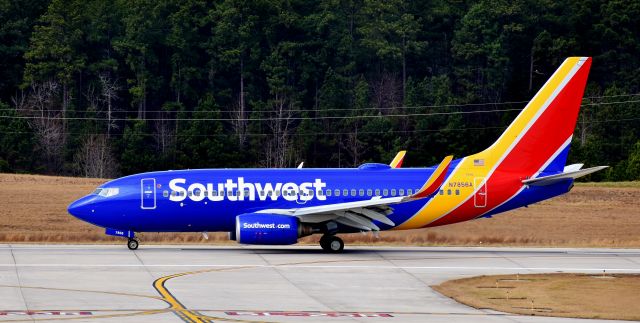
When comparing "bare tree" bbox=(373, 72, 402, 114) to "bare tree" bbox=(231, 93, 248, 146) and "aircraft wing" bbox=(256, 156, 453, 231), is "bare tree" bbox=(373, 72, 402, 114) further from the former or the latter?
"aircraft wing" bbox=(256, 156, 453, 231)

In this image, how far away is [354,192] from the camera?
154 feet

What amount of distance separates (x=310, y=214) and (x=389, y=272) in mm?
6429

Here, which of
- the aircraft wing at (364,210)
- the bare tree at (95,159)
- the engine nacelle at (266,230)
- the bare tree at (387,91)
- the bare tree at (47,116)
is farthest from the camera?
the bare tree at (387,91)

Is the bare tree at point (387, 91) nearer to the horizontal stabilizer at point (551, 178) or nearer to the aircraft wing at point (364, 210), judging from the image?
the horizontal stabilizer at point (551, 178)

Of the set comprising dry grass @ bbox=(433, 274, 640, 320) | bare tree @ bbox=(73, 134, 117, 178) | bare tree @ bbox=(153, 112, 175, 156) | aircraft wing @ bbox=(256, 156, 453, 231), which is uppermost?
bare tree @ bbox=(153, 112, 175, 156)

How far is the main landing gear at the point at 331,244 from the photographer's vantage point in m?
46.3

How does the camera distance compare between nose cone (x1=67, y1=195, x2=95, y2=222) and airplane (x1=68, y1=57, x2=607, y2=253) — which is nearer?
airplane (x1=68, y1=57, x2=607, y2=253)

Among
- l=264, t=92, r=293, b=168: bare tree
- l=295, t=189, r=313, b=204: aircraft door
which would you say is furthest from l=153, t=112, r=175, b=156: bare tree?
l=295, t=189, r=313, b=204: aircraft door

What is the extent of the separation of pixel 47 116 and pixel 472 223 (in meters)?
57.3

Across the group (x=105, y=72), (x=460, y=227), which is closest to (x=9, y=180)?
(x=105, y=72)

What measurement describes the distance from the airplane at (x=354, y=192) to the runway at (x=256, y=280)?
116 cm

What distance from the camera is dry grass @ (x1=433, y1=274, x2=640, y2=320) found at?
31.8 meters

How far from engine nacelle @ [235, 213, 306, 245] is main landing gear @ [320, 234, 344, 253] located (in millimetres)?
1967

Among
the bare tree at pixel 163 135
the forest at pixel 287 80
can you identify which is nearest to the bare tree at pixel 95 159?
the forest at pixel 287 80
